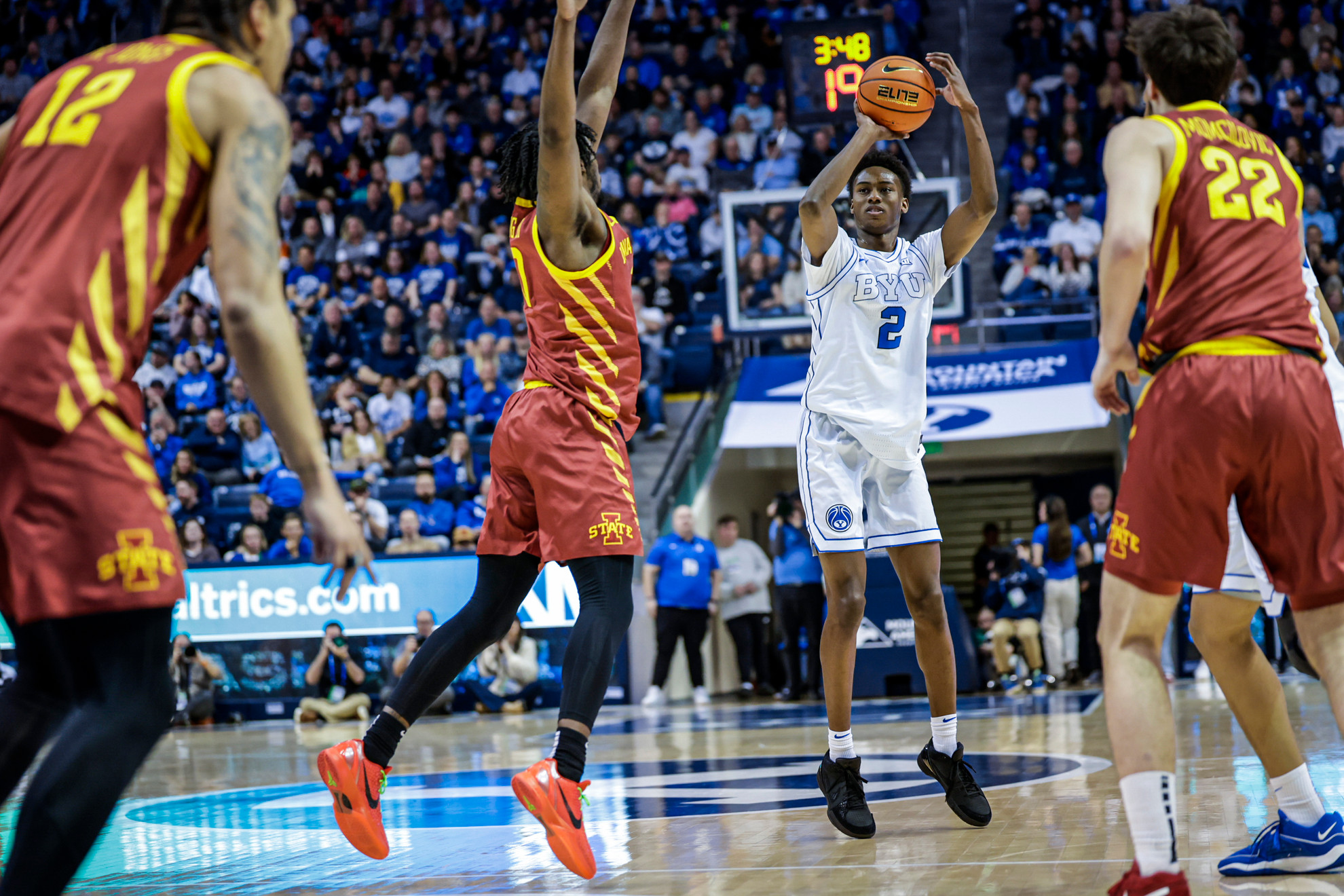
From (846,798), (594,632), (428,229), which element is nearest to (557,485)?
(594,632)

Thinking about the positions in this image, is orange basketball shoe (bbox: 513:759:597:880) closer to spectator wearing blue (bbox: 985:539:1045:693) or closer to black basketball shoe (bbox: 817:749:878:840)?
black basketball shoe (bbox: 817:749:878:840)

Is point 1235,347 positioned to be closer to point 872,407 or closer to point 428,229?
point 872,407

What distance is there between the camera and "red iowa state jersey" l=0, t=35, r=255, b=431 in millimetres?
2277

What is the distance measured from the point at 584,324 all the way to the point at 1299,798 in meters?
2.32

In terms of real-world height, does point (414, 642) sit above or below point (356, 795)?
below

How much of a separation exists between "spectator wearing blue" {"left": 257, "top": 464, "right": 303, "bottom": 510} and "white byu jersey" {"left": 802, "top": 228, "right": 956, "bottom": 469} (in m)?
10.3

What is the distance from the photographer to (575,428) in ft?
13.2

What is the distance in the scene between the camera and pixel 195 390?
16234 mm

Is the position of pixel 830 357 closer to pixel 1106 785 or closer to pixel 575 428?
pixel 575 428

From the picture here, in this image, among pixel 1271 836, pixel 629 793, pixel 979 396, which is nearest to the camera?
pixel 1271 836

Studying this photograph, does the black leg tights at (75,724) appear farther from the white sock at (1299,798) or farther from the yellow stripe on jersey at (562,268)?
the white sock at (1299,798)

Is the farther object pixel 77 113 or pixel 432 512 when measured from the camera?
pixel 432 512

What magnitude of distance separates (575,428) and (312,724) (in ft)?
28.4

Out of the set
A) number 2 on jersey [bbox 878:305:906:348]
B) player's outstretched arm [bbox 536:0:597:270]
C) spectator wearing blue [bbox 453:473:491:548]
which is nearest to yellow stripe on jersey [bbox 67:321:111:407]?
player's outstretched arm [bbox 536:0:597:270]
